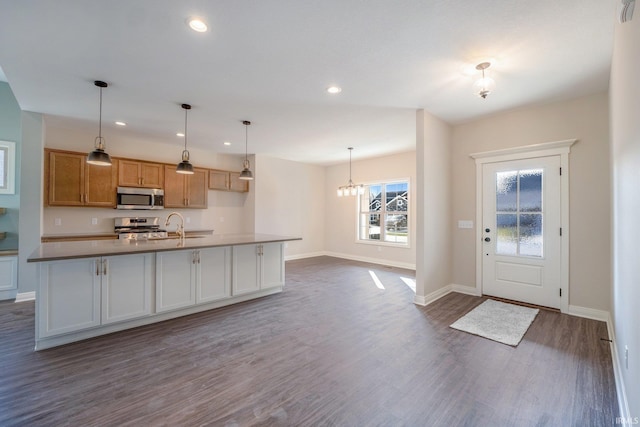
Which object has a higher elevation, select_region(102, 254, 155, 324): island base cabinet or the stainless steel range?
the stainless steel range

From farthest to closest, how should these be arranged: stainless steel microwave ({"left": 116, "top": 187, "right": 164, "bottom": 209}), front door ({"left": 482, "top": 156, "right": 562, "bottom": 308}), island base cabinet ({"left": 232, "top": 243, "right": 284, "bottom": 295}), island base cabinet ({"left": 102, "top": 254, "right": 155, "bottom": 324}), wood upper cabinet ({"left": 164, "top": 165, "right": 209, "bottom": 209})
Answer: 1. wood upper cabinet ({"left": 164, "top": 165, "right": 209, "bottom": 209})
2. stainless steel microwave ({"left": 116, "top": 187, "right": 164, "bottom": 209})
3. island base cabinet ({"left": 232, "top": 243, "right": 284, "bottom": 295})
4. front door ({"left": 482, "top": 156, "right": 562, "bottom": 308})
5. island base cabinet ({"left": 102, "top": 254, "right": 155, "bottom": 324})

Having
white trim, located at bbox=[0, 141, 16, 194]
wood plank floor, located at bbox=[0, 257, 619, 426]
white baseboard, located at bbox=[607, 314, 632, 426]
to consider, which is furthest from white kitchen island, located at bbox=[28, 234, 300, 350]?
white baseboard, located at bbox=[607, 314, 632, 426]

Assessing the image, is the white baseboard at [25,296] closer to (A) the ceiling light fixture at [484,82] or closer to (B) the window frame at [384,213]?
(B) the window frame at [384,213]

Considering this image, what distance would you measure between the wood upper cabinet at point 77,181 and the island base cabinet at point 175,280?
9.28 ft

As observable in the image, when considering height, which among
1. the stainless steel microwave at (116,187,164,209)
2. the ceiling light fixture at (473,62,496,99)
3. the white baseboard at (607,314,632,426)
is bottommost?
the white baseboard at (607,314,632,426)

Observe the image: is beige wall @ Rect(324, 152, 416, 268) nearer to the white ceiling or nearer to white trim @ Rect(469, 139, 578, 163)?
white trim @ Rect(469, 139, 578, 163)

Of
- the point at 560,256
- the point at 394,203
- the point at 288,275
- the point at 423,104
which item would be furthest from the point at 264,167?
the point at 560,256

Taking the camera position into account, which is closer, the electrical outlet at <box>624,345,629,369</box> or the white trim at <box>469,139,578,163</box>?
the electrical outlet at <box>624,345,629,369</box>

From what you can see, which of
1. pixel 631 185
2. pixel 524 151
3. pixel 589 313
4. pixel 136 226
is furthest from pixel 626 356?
pixel 136 226

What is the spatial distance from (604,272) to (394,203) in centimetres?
419

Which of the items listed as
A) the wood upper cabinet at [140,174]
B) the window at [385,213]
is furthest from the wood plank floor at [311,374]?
the window at [385,213]

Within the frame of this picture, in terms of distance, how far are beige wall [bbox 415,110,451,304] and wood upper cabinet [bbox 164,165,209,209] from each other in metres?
4.78

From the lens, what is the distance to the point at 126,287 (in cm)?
313

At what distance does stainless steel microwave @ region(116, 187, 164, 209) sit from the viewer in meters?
5.28
